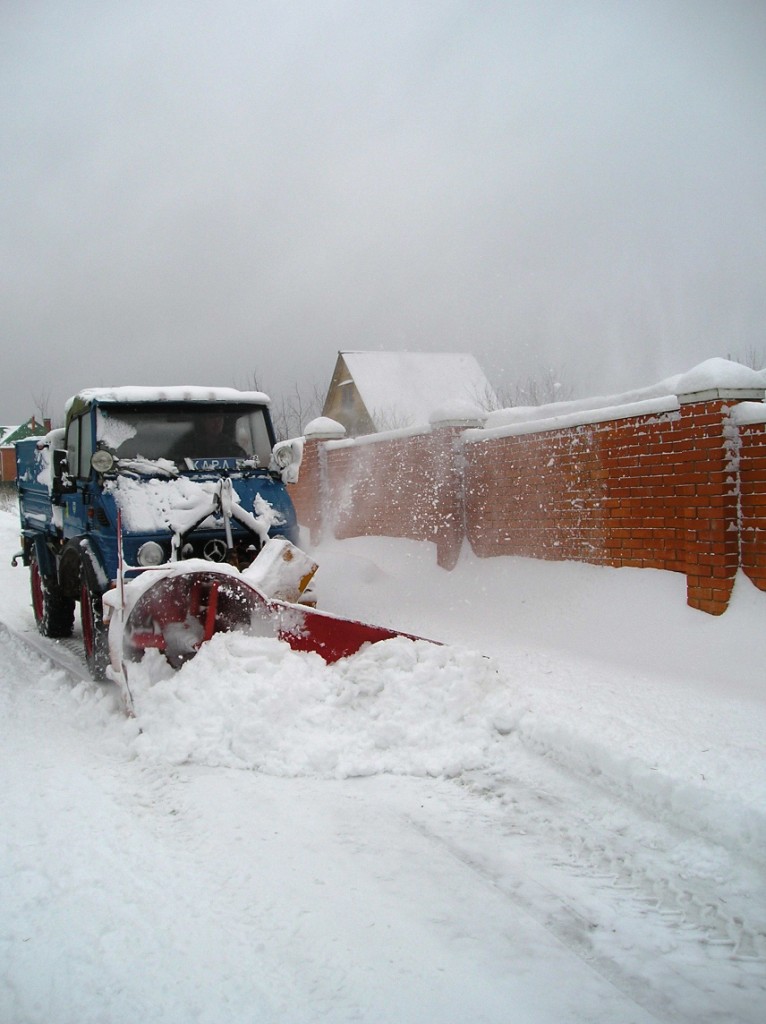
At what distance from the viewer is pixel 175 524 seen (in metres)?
6.02

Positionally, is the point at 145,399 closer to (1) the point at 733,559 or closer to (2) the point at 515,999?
(1) the point at 733,559

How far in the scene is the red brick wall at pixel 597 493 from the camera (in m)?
5.33

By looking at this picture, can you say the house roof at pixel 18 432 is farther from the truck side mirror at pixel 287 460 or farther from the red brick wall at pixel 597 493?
the truck side mirror at pixel 287 460

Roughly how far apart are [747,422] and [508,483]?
2.86 meters

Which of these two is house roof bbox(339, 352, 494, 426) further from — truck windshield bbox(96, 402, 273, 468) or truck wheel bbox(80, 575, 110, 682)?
truck wheel bbox(80, 575, 110, 682)

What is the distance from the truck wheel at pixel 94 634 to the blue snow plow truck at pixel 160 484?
0.4 inches

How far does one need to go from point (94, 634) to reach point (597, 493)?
14.0 feet

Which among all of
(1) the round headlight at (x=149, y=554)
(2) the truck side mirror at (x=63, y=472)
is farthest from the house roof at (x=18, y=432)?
(1) the round headlight at (x=149, y=554)

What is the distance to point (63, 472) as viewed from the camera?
23.5ft

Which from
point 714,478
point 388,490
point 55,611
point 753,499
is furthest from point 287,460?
point 753,499

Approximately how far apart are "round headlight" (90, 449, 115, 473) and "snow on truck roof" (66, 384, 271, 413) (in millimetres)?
597

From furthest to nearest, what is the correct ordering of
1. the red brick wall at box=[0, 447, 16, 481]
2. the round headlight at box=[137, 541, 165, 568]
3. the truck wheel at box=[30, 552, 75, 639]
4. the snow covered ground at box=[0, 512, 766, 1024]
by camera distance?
the red brick wall at box=[0, 447, 16, 481] → the truck wheel at box=[30, 552, 75, 639] → the round headlight at box=[137, 541, 165, 568] → the snow covered ground at box=[0, 512, 766, 1024]

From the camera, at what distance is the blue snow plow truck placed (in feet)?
19.6

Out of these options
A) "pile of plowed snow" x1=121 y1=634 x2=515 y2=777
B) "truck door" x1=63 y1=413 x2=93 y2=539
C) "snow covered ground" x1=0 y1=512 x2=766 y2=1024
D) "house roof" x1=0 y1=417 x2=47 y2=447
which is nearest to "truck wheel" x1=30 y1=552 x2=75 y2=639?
"truck door" x1=63 y1=413 x2=93 y2=539
